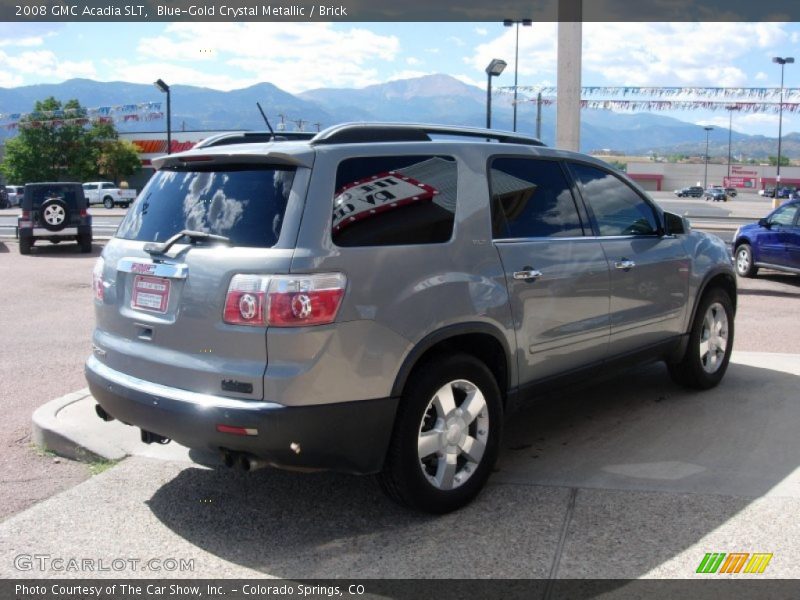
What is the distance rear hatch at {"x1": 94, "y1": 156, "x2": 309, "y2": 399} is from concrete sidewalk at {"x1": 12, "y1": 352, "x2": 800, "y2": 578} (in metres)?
0.77

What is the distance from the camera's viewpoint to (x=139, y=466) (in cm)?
475

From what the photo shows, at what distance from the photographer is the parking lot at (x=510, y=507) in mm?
3570

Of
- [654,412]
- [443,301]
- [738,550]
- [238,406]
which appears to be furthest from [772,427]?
[238,406]

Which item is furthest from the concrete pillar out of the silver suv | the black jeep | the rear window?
the black jeep

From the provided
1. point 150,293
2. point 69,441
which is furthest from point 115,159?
point 150,293

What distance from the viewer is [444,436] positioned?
13.0 feet

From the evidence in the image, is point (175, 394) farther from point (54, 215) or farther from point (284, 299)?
point (54, 215)

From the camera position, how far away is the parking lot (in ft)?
11.7

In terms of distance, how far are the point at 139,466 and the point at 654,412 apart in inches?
139

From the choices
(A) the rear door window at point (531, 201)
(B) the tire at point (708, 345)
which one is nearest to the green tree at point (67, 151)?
(B) the tire at point (708, 345)

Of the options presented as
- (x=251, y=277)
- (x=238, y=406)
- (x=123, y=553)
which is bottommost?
(x=123, y=553)

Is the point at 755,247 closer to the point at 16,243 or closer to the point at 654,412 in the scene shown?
the point at 654,412

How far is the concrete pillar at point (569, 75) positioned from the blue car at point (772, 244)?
3.49 m

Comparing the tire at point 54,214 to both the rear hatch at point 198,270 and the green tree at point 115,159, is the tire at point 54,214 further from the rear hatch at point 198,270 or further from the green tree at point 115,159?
the green tree at point 115,159
